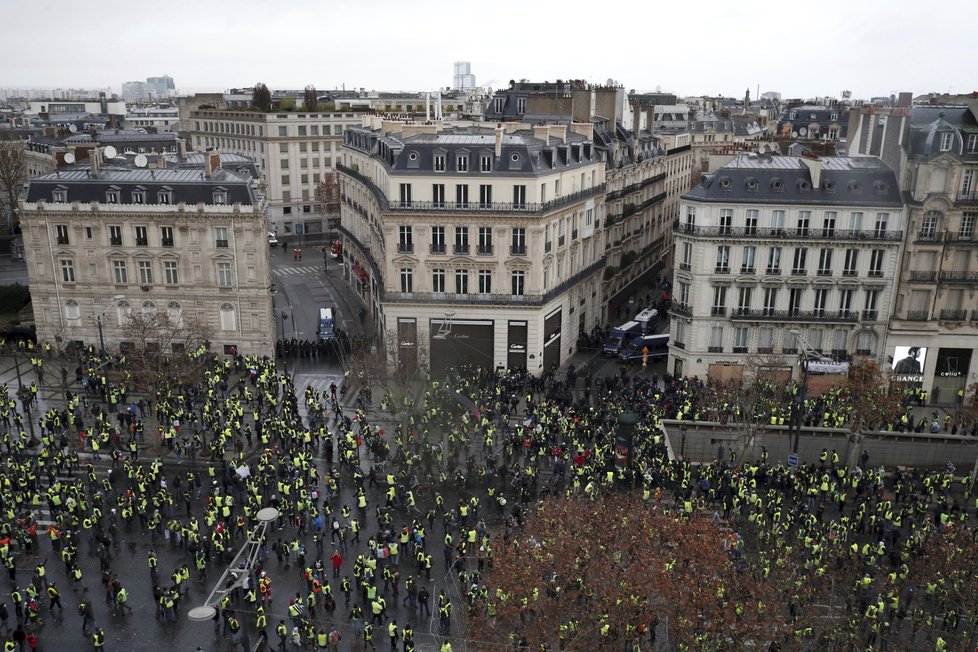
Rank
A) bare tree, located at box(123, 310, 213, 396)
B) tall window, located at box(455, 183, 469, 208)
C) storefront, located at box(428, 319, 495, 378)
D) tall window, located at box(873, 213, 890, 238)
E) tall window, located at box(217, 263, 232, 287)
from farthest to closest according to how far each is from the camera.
Answer: tall window, located at box(217, 263, 232, 287) < storefront, located at box(428, 319, 495, 378) < tall window, located at box(455, 183, 469, 208) < tall window, located at box(873, 213, 890, 238) < bare tree, located at box(123, 310, 213, 396)

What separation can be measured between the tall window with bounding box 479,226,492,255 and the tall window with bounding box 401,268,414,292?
5.17m

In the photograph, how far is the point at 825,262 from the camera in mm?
54719

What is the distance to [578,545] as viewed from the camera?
97.1 ft

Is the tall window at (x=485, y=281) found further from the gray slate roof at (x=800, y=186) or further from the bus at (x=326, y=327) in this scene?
the bus at (x=326, y=327)

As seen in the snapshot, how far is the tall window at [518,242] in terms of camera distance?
56.3 metres

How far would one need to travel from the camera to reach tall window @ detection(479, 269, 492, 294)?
57.2 metres

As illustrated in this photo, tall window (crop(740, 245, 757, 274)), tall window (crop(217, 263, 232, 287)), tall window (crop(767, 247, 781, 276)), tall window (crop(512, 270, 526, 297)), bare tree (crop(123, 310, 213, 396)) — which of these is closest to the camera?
bare tree (crop(123, 310, 213, 396))

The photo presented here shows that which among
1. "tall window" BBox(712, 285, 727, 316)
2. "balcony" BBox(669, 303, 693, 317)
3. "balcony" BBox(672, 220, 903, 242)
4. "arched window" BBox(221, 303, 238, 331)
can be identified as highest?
"balcony" BBox(672, 220, 903, 242)

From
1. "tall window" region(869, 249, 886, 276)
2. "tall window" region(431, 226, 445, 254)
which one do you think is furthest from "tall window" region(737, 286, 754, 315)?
"tall window" region(431, 226, 445, 254)

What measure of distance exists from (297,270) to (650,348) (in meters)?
47.5

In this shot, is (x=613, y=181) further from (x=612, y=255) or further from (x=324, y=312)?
(x=324, y=312)

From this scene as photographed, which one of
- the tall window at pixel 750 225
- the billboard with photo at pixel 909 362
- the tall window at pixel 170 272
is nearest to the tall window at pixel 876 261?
the billboard with photo at pixel 909 362

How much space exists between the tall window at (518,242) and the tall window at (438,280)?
5221 millimetres

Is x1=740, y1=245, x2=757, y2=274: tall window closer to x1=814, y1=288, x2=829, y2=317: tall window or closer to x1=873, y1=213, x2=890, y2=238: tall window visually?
x1=814, y1=288, x2=829, y2=317: tall window
